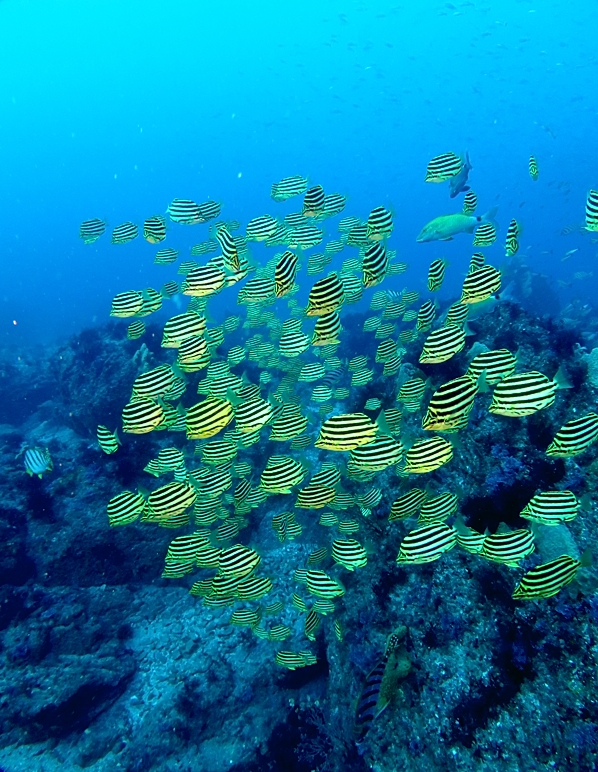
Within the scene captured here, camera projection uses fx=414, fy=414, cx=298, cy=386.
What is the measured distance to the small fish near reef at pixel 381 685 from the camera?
4703mm

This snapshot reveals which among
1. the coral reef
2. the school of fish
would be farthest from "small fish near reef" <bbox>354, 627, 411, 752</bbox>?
the school of fish

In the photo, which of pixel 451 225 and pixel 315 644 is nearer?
pixel 315 644

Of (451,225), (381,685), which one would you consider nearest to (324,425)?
(381,685)

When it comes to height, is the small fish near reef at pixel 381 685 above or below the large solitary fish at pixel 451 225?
below

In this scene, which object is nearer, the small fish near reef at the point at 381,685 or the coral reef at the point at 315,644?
the coral reef at the point at 315,644

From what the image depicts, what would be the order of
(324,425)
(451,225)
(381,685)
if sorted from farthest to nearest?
(451,225) → (381,685) → (324,425)

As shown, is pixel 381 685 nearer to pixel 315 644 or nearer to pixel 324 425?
pixel 324 425

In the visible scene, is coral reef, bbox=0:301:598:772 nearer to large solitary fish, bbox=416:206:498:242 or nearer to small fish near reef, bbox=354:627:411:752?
small fish near reef, bbox=354:627:411:752

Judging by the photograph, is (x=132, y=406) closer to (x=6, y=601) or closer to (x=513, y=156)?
(x=6, y=601)

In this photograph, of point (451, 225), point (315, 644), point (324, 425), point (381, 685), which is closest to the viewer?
point (324, 425)

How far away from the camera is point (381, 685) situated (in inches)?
186

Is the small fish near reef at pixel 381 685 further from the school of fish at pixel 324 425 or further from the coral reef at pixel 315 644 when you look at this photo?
the school of fish at pixel 324 425

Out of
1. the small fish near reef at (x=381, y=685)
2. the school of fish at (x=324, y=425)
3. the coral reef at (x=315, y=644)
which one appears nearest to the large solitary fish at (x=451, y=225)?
the school of fish at (x=324, y=425)

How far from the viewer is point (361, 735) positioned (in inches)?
200
